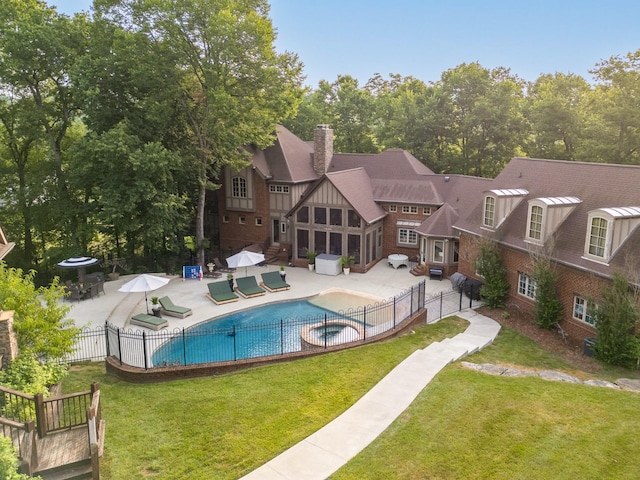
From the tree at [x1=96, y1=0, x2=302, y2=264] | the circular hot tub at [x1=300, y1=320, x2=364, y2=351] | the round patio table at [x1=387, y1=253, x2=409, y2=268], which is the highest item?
the tree at [x1=96, y1=0, x2=302, y2=264]

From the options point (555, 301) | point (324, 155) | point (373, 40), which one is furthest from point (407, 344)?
point (373, 40)

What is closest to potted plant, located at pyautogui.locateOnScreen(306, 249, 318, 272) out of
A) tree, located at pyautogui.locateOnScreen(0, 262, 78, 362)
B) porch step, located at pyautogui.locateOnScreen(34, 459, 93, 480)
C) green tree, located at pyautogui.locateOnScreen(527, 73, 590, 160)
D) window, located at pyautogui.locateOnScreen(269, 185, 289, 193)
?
window, located at pyautogui.locateOnScreen(269, 185, 289, 193)

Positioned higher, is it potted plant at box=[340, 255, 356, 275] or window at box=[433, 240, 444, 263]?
window at box=[433, 240, 444, 263]

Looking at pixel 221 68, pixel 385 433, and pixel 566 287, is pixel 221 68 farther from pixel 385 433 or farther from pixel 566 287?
pixel 385 433

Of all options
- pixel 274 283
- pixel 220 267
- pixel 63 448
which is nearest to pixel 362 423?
pixel 63 448

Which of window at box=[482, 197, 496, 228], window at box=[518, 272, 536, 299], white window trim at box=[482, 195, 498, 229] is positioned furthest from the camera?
window at box=[482, 197, 496, 228]

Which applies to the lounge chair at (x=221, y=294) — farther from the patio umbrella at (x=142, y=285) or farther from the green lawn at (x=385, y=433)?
the green lawn at (x=385, y=433)

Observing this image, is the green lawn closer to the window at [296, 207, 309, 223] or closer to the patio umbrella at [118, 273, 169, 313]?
the patio umbrella at [118, 273, 169, 313]
